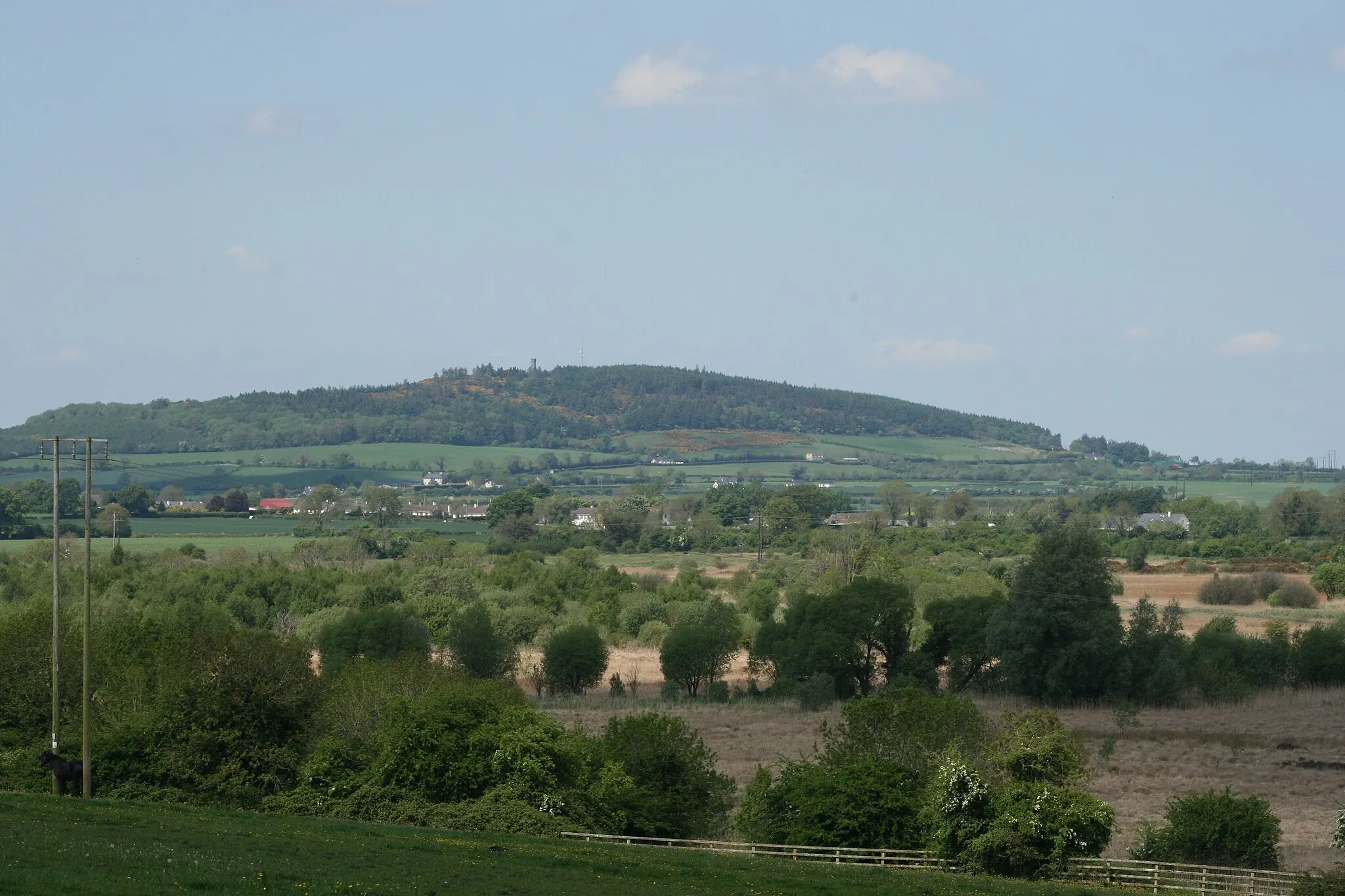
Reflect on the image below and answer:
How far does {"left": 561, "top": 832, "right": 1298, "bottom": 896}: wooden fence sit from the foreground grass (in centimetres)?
165

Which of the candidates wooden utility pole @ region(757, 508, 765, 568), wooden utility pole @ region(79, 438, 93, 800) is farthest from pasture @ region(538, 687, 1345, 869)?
wooden utility pole @ region(757, 508, 765, 568)

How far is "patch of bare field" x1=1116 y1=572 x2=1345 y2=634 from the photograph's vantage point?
3366 inches

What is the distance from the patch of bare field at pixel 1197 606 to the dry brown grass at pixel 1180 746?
20125 millimetres

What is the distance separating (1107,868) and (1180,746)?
24.9m

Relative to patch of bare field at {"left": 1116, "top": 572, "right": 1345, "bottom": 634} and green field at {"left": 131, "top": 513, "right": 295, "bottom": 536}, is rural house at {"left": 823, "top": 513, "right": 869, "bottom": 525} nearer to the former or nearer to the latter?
patch of bare field at {"left": 1116, "top": 572, "right": 1345, "bottom": 634}

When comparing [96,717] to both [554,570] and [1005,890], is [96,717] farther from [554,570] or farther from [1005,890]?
[554,570]

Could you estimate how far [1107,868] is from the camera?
2731 cm

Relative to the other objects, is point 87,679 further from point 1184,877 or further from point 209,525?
point 209,525

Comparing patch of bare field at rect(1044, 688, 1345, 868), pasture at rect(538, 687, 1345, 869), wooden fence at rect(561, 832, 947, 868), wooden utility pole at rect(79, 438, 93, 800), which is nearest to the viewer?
wooden fence at rect(561, 832, 947, 868)

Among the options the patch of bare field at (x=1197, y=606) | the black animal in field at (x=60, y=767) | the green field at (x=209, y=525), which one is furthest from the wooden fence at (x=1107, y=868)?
the green field at (x=209, y=525)

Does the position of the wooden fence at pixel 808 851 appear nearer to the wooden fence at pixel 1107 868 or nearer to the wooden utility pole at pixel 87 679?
the wooden fence at pixel 1107 868

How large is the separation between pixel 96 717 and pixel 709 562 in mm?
97519

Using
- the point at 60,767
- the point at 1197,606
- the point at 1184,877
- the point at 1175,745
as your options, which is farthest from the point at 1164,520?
the point at 60,767

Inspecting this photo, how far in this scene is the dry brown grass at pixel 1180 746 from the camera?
1550 inches
